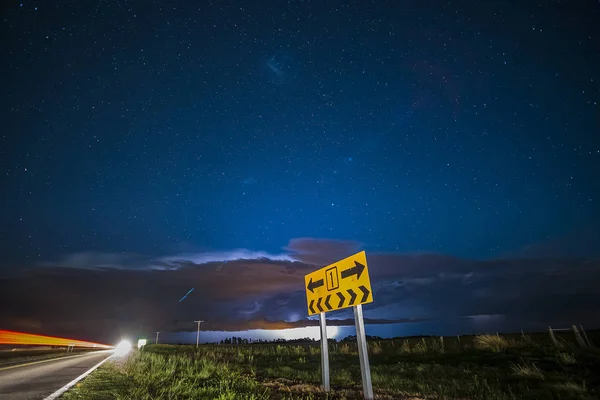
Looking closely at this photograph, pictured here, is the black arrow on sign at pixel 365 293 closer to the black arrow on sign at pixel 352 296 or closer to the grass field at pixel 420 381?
the black arrow on sign at pixel 352 296

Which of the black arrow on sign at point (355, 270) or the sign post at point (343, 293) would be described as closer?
the sign post at point (343, 293)

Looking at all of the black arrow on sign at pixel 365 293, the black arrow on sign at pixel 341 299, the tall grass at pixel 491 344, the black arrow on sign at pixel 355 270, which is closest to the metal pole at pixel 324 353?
the black arrow on sign at pixel 341 299

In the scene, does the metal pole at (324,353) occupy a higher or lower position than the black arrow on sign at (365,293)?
lower

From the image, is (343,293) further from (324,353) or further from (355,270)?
(324,353)

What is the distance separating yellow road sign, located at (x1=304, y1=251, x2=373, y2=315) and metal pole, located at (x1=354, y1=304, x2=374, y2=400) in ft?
0.86

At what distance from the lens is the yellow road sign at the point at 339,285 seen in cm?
698

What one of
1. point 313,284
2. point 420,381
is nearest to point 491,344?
point 420,381

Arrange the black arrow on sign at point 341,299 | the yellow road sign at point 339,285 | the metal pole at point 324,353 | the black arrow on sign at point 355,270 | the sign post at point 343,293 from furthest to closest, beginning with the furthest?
the metal pole at point 324,353
the black arrow on sign at point 341,299
the black arrow on sign at point 355,270
the yellow road sign at point 339,285
the sign post at point 343,293

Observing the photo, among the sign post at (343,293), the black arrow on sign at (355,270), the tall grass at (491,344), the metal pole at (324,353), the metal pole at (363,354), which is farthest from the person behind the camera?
the tall grass at (491,344)

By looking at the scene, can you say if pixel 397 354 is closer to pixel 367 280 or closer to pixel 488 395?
pixel 488 395

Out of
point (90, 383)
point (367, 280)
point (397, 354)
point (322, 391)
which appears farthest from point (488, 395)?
point (397, 354)

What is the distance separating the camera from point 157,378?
1008 centimetres

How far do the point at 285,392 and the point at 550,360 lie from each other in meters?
11.7

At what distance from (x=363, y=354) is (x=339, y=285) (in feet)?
5.28
